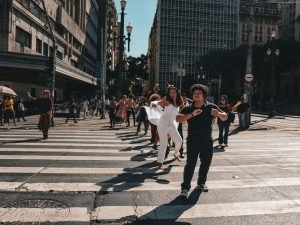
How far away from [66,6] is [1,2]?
79.0 feet

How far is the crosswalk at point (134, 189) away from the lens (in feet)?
17.7

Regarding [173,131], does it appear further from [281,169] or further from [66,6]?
[66,6]

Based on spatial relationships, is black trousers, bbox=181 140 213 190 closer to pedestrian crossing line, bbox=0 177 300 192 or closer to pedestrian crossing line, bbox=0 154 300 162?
pedestrian crossing line, bbox=0 177 300 192

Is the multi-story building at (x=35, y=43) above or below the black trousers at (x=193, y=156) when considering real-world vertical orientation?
above

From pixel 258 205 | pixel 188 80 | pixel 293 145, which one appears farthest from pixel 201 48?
pixel 258 205

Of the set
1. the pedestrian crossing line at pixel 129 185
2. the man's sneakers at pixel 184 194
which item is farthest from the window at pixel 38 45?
the man's sneakers at pixel 184 194

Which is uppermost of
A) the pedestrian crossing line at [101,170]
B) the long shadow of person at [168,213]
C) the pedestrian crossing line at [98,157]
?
the pedestrian crossing line at [98,157]

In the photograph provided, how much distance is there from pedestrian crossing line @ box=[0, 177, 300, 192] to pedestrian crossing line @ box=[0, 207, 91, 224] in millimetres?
1087

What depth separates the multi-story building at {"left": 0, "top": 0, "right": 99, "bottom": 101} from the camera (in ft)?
98.5

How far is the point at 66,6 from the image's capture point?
2098 inches

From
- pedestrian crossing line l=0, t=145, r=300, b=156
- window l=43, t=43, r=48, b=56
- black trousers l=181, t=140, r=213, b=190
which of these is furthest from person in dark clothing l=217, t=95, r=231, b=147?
window l=43, t=43, r=48, b=56

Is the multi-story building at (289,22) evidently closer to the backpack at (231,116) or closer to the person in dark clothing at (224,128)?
the person in dark clothing at (224,128)

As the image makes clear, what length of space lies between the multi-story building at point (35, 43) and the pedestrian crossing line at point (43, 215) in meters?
18.1

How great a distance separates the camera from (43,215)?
5.29 meters
